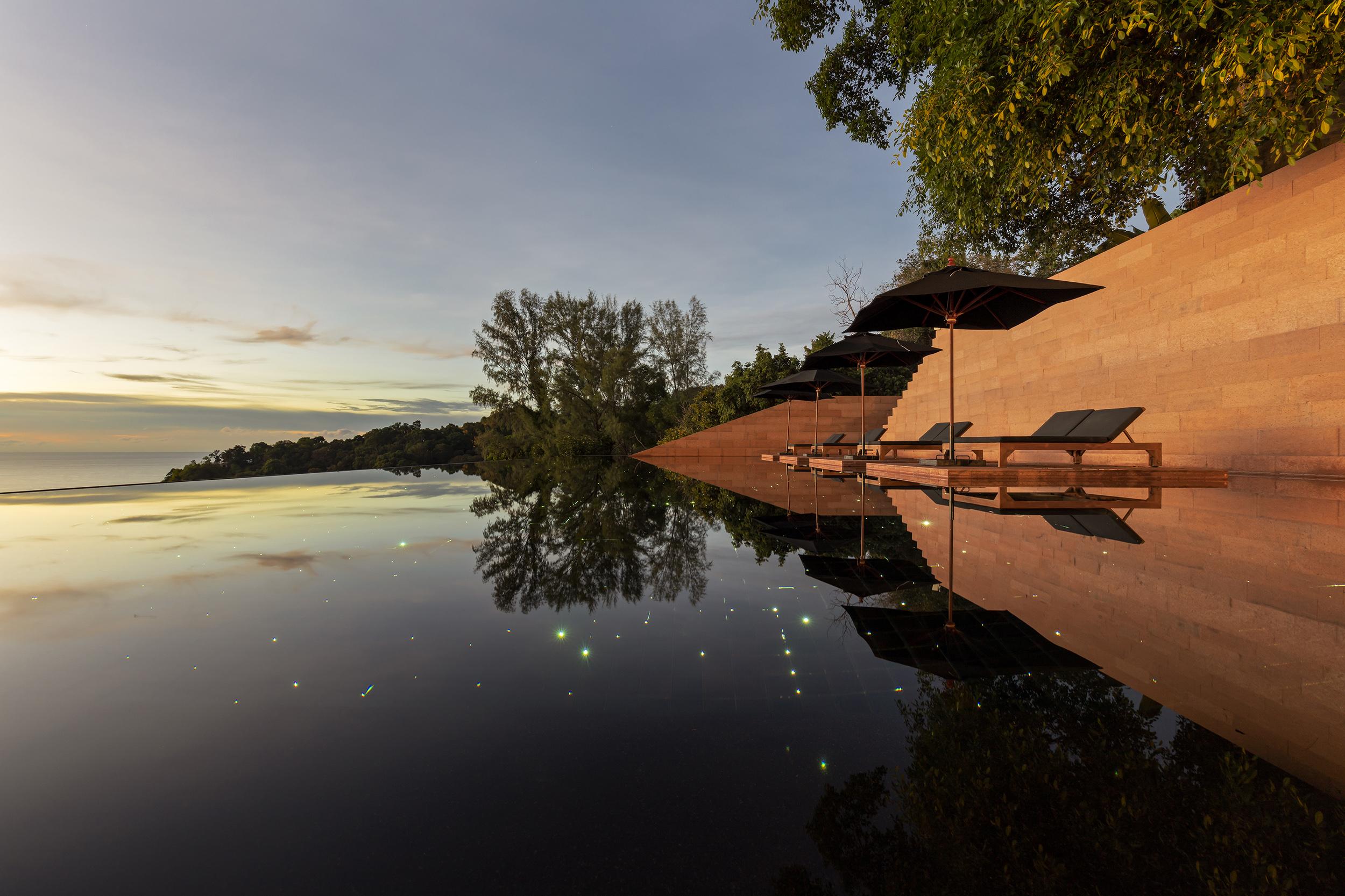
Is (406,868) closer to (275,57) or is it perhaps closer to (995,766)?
(995,766)

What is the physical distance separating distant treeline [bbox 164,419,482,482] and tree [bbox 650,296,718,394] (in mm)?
11647

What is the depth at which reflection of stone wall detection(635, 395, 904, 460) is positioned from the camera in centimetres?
1931

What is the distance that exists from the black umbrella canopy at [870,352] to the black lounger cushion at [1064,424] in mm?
3610

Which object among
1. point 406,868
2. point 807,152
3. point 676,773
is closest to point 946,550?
point 676,773

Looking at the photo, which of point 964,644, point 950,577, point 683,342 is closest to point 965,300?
point 950,577

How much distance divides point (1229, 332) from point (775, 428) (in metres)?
12.8

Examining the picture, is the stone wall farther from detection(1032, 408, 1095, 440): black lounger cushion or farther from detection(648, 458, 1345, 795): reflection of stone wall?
detection(648, 458, 1345, 795): reflection of stone wall

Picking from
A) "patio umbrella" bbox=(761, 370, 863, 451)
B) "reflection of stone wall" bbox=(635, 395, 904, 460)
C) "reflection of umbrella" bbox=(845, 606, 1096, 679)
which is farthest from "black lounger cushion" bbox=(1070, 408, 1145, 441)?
"reflection of stone wall" bbox=(635, 395, 904, 460)

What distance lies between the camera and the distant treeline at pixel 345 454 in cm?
1559

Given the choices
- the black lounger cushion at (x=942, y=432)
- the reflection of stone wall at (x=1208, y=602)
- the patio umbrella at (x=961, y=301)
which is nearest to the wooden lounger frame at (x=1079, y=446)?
the patio umbrella at (x=961, y=301)

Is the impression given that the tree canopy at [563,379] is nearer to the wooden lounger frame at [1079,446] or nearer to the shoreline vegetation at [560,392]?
the shoreline vegetation at [560,392]

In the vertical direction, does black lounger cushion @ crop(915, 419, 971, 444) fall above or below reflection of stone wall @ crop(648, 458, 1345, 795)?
above

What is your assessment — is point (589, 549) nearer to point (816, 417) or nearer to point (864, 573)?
point (864, 573)

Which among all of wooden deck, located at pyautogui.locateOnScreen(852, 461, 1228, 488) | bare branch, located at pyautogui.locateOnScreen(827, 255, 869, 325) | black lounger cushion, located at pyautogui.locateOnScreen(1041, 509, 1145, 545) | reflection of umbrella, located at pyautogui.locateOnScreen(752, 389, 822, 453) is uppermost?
bare branch, located at pyautogui.locateOnScreen(827, 255, 869, 325)
